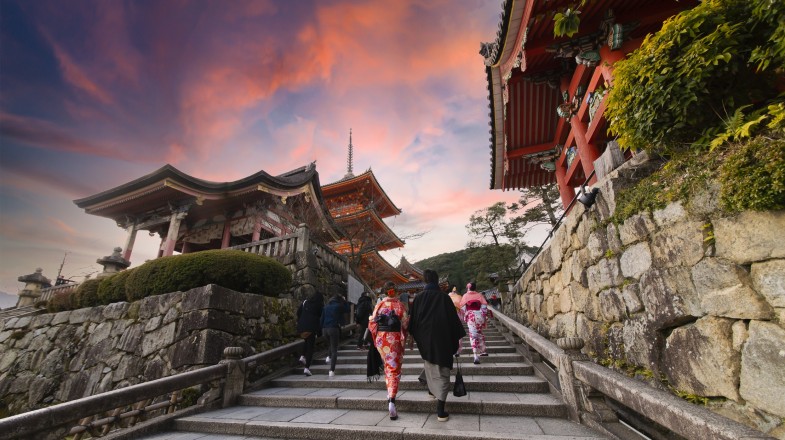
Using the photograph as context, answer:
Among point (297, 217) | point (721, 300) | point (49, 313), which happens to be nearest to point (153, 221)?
point (49, 313)

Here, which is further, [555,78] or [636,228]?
[555,78]

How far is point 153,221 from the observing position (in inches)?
498

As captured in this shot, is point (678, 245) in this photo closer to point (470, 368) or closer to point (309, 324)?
point (470, 368)

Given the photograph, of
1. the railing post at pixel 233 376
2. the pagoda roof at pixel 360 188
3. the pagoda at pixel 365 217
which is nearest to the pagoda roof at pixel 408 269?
the pagoda at pixel 365 217

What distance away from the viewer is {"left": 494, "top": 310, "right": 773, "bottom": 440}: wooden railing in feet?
6.00

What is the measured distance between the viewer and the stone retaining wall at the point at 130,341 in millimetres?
5805

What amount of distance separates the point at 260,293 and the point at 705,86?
7.95m

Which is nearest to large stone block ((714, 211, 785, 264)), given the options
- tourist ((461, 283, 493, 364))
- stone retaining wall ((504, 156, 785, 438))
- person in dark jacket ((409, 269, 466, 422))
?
stone retaining wall ((504, 156, 785, 438))

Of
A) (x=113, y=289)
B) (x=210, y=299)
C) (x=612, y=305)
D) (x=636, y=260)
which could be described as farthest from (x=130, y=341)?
(x=636, y=260)

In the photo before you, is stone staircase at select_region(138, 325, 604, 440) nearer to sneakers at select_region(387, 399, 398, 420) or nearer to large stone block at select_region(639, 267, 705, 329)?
sneakers at select_region(387, 399, 398, 420)

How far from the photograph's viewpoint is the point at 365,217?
17328 millimetres

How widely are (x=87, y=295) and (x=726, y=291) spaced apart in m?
12.6

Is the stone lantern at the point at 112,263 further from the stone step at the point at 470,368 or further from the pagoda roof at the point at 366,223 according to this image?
the pagoda roof at the point at 366,223

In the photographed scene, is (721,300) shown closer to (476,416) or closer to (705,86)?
(705,86)
